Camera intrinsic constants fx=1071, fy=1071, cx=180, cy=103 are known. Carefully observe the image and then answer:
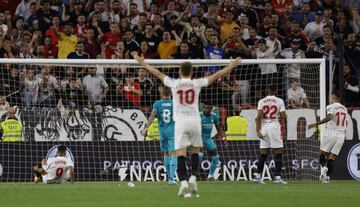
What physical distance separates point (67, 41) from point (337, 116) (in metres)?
8.62

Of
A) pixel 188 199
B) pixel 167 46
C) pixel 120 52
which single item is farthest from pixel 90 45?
pixel 188 199

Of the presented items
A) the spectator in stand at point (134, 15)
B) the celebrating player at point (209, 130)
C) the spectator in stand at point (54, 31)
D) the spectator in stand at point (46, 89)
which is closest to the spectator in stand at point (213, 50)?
the spectator in stand at point (134, 15)

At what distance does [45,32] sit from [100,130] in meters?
4.50

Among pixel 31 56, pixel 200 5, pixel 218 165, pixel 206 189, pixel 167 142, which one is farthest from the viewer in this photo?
pixel 200 5

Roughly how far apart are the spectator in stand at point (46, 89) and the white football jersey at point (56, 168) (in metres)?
2.21

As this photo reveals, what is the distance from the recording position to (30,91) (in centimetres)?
2794

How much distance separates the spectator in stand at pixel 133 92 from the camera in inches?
1107

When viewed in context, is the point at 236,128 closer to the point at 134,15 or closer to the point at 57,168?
the point at 57,168

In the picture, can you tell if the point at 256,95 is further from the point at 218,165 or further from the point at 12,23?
the point at 12,23

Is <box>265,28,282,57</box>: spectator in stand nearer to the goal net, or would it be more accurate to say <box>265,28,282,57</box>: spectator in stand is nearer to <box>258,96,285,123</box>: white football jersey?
the goal net

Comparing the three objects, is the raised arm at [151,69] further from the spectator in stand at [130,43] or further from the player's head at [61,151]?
the spectator in stand at [130,43]

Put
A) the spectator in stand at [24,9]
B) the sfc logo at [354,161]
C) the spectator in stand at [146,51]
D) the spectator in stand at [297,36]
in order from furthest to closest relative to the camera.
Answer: the spectator in stand at [297,36] < the spectator in stand at [24,9] < the spectator in stand at [146,51] < the sfc logo at [354,161]

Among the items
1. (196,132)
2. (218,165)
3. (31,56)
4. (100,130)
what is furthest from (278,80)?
(196,132)

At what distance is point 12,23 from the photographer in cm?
3139
